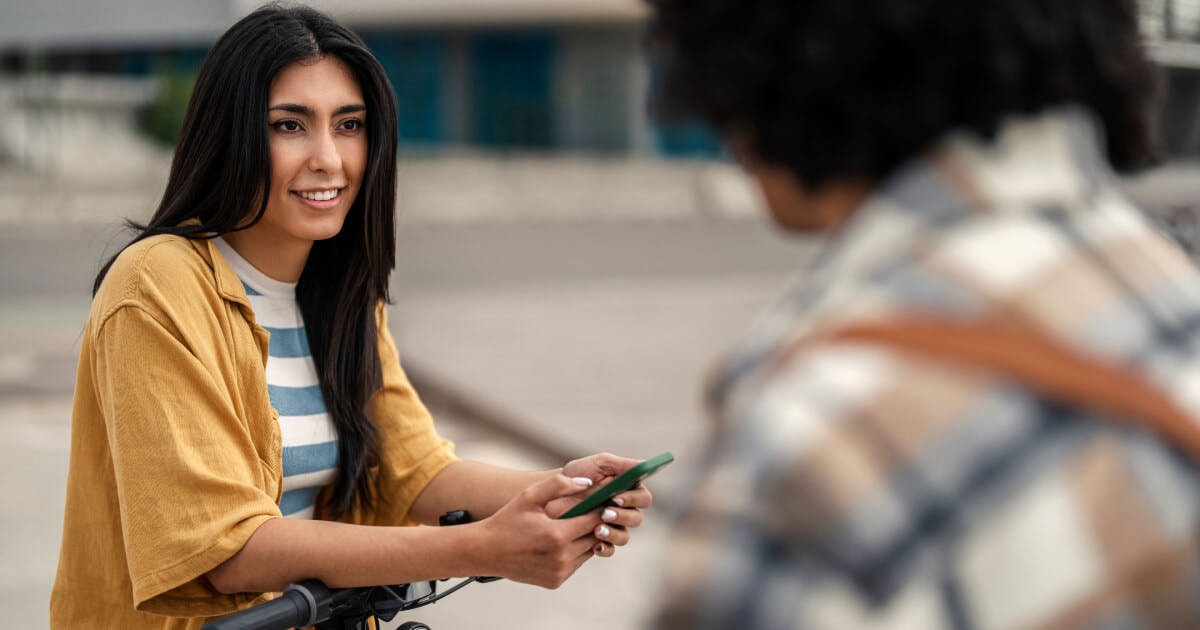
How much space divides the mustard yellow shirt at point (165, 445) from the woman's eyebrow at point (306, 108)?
247mm

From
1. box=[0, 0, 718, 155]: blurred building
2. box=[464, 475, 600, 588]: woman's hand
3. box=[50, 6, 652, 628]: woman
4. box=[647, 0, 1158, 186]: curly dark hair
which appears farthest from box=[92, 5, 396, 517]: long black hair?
box=[0, 0, 718, 155]: blurred building

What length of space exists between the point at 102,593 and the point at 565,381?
6.75 m

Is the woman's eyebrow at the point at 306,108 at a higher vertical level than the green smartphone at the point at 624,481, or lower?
higher

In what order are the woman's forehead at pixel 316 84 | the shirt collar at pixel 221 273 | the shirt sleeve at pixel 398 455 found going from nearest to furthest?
the shirt collar at pixel 221 273 → the woman's forehead at pixel 316 84 → the shirt sleeve at pixel 398 455

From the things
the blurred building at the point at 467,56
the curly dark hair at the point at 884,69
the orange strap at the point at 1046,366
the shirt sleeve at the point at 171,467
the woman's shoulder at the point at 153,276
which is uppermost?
the curly dark hair at the point at 884,69

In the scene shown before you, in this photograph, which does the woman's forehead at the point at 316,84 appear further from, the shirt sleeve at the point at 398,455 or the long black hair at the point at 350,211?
the shirt sleeve at the point at 398,455

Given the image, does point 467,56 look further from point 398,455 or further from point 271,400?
point 271,400

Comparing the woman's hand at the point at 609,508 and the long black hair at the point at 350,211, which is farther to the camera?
the long black hair at the point at 350,211

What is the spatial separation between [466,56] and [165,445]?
40929mm

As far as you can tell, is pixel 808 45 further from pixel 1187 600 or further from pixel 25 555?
pixel 25 555

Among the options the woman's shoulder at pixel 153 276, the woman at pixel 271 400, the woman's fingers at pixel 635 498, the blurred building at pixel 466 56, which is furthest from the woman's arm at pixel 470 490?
the blurred building at pixel 466 56

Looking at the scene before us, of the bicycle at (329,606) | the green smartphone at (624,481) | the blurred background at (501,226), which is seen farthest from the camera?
the blurred background at (501,226)

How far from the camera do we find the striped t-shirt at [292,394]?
7.11 ft

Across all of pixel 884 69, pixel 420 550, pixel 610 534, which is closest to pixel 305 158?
pixel 420 550
